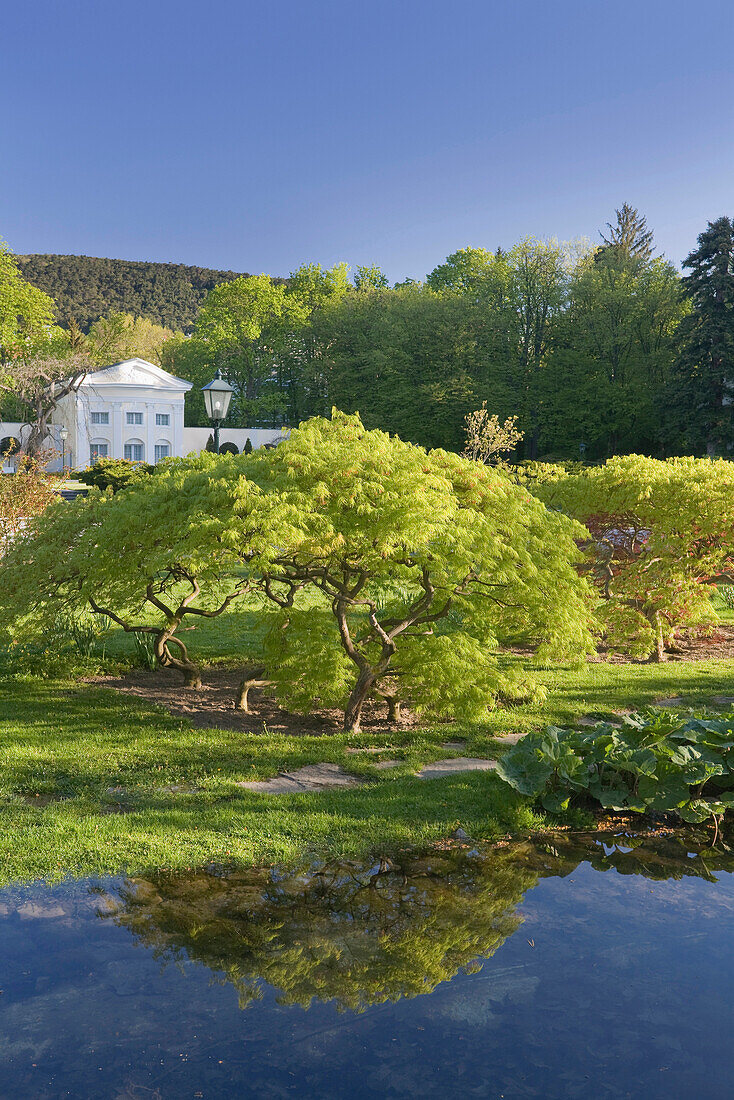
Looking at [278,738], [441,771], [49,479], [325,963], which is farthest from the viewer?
[49,479]

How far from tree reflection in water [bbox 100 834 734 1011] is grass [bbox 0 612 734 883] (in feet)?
0.81

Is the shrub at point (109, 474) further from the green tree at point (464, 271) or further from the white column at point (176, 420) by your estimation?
the green tree at point (464, 271)

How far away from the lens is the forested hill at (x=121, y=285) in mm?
139375

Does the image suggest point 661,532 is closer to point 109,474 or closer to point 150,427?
point 109,474

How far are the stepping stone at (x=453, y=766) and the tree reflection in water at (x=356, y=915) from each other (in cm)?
118

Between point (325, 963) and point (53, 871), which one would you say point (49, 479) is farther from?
point (325, 963)

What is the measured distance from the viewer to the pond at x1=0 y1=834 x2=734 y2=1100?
360cm

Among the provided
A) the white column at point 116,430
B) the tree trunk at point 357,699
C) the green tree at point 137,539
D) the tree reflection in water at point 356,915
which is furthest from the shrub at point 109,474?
the tree reflection in water at point 356,915

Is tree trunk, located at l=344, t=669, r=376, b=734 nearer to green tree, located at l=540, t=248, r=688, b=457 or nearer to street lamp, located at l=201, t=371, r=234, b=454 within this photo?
street lamp, located at l=201, t=371, r=234, b=454

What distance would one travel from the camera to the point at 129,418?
54719 millimetres

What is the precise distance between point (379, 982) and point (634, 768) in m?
2.91

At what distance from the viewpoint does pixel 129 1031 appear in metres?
3.83

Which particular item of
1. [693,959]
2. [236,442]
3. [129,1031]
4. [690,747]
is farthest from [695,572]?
[236,442]

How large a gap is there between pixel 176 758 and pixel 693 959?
4.26 meters
